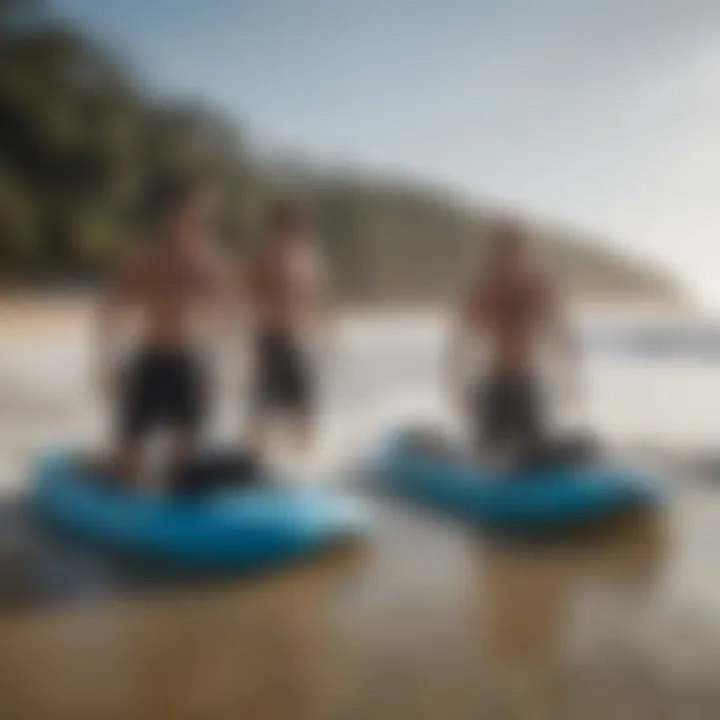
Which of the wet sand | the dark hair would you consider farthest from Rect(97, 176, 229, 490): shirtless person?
the wet sand

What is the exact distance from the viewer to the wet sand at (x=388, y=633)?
50.3 inches

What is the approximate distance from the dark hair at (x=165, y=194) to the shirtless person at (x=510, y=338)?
516mm

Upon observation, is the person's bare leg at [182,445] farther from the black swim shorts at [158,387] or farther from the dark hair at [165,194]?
the dark hair at [165,194]

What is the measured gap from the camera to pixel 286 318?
1.78 meters

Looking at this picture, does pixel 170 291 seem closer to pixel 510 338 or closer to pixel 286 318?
pixel 286 318

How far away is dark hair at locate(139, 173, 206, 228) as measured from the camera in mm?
1666

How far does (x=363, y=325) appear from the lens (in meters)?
1.79

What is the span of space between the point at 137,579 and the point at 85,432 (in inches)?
12.0

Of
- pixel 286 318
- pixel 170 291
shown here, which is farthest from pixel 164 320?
pixel 286 318

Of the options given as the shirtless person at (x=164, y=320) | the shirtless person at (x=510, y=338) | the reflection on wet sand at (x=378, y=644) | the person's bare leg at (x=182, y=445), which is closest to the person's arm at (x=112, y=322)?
the shirtless person at (x=164, y=320)

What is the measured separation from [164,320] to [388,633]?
65 centimetres

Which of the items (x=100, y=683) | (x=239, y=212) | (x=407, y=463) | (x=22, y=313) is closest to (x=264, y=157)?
(x=239, y=212)

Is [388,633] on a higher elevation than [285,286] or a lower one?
lower

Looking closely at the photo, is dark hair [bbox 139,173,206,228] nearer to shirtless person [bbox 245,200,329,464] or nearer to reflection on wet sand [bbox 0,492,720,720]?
shirtless person [bbox 245,200,329,464]
